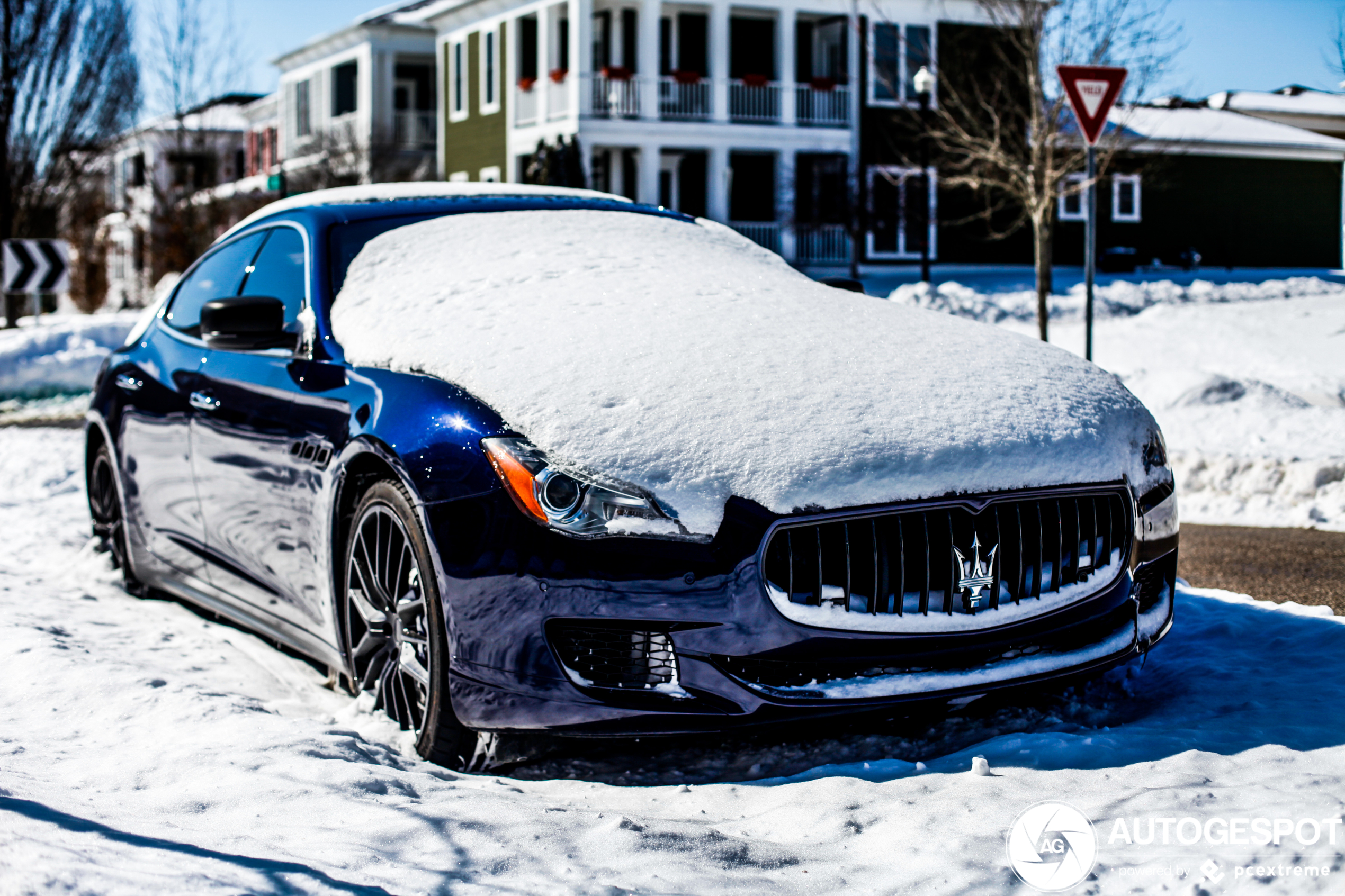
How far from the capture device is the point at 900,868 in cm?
251

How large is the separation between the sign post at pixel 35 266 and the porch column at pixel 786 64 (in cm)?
1711

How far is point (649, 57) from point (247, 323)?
24974 millimetres

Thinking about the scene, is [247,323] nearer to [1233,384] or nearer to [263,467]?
[263,467]

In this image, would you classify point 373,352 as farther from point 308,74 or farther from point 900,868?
point 308,74

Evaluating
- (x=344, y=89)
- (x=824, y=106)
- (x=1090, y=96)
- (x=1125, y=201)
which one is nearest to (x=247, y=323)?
(x=1090, y=96)

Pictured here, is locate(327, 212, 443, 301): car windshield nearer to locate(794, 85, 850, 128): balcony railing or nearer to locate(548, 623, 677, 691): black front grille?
locate(548, 623, 677, 691): black front grille

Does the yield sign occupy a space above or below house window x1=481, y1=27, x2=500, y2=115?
below

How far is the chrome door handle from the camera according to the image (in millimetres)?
4422

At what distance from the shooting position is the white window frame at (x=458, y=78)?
32.6 m

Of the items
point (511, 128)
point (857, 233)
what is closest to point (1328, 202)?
point (857, 233)

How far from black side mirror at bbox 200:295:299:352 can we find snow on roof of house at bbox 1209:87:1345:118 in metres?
44.9

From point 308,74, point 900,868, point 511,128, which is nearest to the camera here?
point 900,868

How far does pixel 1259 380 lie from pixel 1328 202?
30028 millimetres

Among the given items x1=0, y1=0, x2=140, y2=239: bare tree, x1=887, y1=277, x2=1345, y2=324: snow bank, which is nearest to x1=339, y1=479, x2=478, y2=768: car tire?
x1=887, y1=277, x2=1345, y2=324: snow bank
